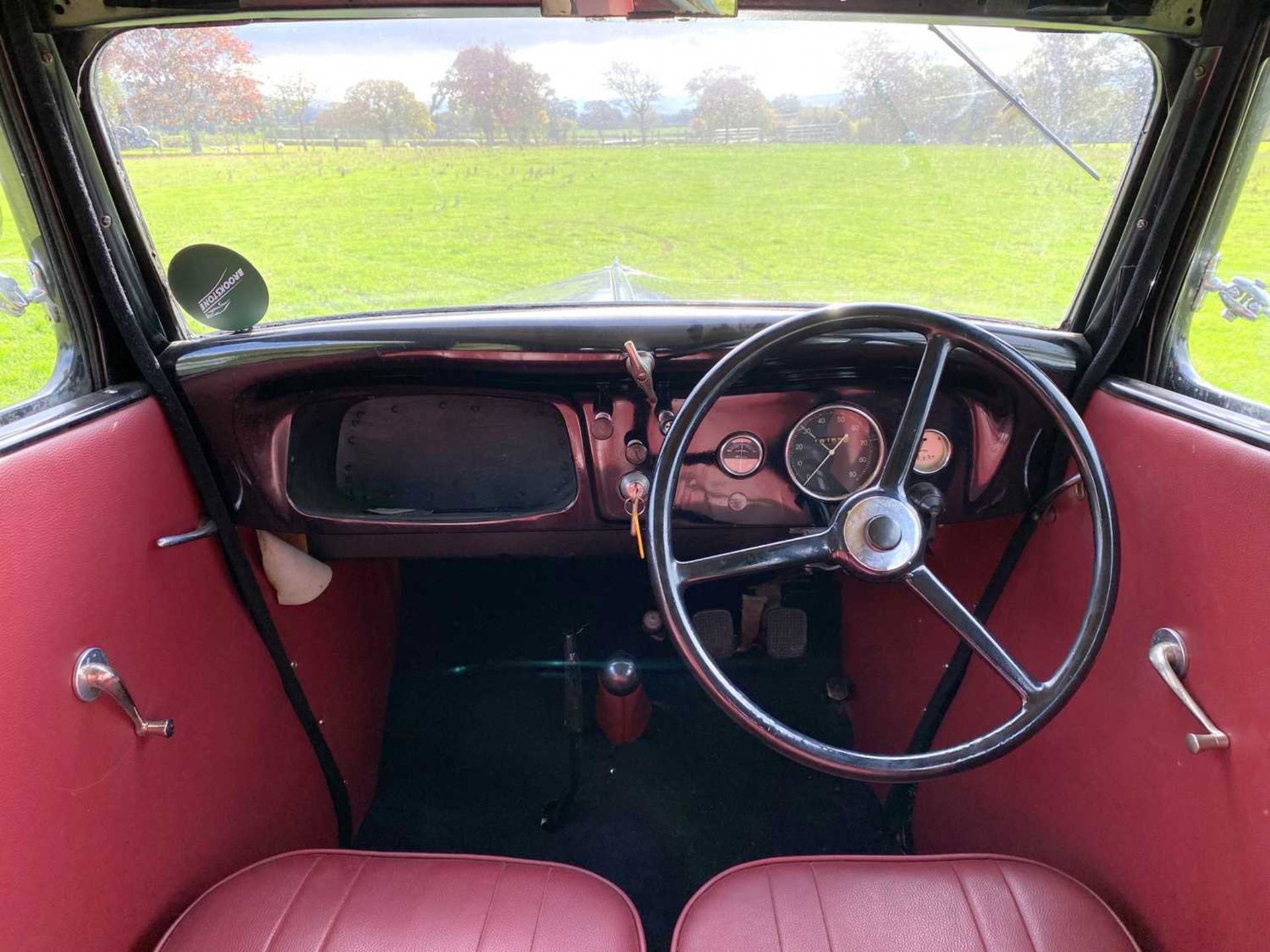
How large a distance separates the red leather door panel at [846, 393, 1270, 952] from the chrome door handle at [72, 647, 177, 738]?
1.56 metres

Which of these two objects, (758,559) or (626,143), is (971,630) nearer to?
(758,559)

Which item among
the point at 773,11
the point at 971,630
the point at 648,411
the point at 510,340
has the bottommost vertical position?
the point at 971,630

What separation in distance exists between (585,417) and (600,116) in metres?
0.55

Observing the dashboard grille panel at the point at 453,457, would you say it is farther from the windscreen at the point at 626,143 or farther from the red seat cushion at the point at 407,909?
the red seat cushion at the point at 407,909

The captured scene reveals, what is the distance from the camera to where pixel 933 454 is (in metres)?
1.55

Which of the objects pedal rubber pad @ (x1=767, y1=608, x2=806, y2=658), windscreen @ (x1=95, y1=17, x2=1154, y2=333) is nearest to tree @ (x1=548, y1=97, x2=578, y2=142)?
windscreen @ (x1=95, y1=17, x2=1154, y2=333)

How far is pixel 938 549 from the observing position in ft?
6.07

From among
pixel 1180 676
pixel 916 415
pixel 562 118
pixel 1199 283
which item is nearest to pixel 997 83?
pixel 1199 283

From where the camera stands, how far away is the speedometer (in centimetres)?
150

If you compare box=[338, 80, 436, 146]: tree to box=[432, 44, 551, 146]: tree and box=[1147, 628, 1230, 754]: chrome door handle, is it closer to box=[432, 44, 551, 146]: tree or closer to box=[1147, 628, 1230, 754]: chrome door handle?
box=[432, 44, 551, 146]: tree

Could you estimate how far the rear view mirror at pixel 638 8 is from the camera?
1.19m

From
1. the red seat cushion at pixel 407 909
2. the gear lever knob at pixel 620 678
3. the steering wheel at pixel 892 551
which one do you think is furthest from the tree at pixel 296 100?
the gear lever knob at pixel 620 678

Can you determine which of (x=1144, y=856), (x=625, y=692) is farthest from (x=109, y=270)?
(x=1144, y=856)

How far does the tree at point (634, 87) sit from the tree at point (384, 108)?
0.34 m
